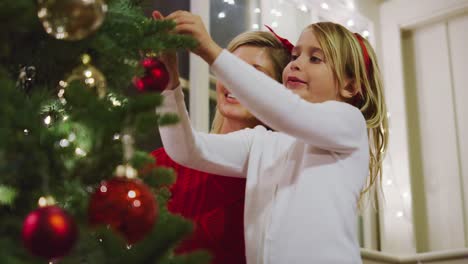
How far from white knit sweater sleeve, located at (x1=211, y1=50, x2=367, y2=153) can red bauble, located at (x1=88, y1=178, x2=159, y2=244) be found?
34cm

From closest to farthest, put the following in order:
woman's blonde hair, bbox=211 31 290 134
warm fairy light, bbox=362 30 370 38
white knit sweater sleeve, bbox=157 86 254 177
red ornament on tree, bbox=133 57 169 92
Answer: red ornament on tree, bbox=133 57 169 92, white knit sweater sleeve, bbox=157 86 254 177, woman's blonde hair, bbox=211 31 290 134, warm fairy light, bbox=362 30 370 38

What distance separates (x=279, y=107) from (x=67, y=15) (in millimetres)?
400

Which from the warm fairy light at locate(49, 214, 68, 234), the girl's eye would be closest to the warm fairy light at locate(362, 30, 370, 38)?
the girl's eye

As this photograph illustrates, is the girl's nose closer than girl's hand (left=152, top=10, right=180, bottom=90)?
No

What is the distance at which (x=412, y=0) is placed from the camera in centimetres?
297

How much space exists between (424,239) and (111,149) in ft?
9.02

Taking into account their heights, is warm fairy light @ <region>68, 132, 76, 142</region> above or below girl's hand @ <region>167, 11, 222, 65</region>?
below

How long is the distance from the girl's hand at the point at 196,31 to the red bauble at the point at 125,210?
33 centimetres

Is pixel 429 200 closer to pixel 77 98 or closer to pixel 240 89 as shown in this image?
pixel 240 89

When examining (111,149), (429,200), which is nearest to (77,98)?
(111,149)

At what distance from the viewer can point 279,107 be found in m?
Answer: 0.80

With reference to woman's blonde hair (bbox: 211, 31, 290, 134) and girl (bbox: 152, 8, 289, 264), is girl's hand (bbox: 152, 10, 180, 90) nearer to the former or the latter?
girl (bbox: 152, 8, 289, 264)

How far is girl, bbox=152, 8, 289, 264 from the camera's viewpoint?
3.53 ft

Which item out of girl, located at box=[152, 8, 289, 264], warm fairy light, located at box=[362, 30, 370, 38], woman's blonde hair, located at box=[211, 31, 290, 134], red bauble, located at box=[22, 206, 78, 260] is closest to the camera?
red bauble, located at box=[22, 206, 78, 260]
